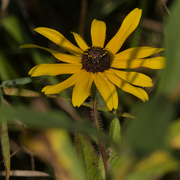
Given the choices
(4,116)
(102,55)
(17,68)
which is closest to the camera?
(4,116)

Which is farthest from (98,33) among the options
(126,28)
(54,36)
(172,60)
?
(172,60)

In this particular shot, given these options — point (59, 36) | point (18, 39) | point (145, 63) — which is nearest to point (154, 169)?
point (145, 63)

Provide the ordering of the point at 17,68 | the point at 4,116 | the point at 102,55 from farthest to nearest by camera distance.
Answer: the point at 17,68 → the point at 102,55 → the point at 4,116

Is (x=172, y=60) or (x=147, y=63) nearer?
(x=172, y=60)

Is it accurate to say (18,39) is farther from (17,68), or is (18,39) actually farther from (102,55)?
(102,55)

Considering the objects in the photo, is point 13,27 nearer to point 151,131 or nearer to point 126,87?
point 126,87
